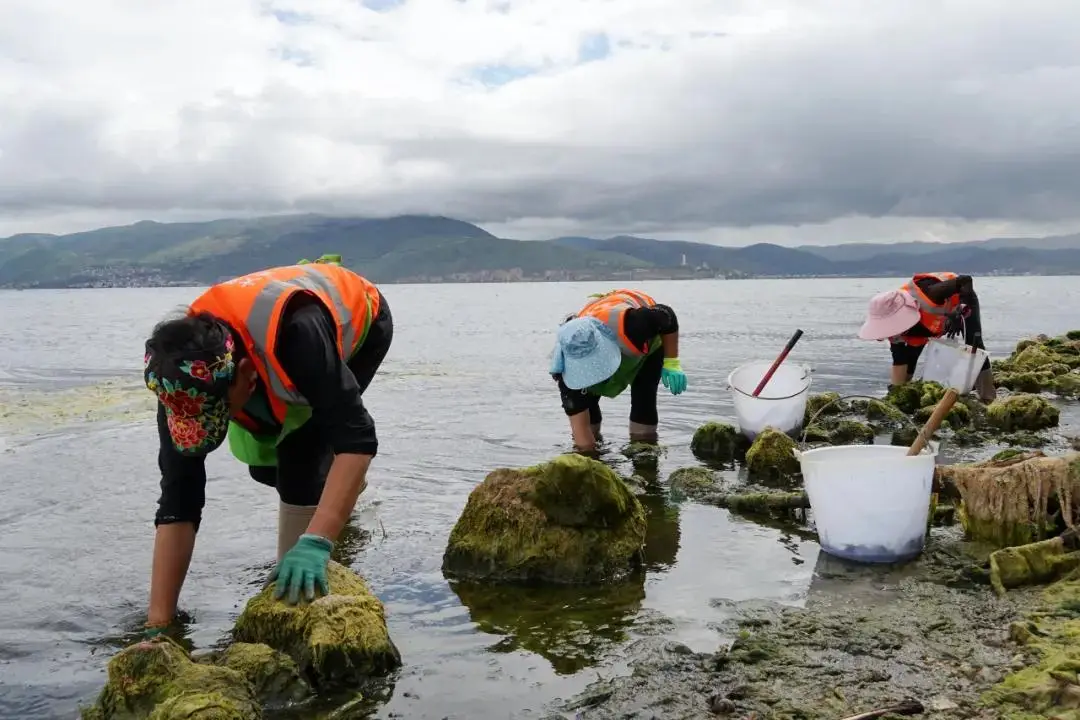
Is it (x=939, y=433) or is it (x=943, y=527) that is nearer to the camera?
(x=943, y=527)

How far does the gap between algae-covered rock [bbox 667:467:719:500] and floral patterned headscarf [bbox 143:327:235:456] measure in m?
4.47

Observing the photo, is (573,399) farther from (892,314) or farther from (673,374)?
(892,314)

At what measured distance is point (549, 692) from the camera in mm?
3740

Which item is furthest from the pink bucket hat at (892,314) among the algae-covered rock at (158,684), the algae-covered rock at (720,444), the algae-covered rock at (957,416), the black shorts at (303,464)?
the algae-covered rock at (158,684)

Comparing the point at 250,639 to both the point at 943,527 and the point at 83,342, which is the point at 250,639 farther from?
the point at 83,342

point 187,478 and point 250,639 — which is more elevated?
point 187,478

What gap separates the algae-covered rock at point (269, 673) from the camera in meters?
3.63

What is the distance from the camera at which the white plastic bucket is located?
10961mm

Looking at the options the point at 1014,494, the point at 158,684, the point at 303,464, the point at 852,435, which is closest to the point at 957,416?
the point at 852,435

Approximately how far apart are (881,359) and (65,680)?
68.0ft

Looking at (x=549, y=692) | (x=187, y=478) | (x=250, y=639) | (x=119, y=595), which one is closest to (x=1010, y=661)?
(x=549, y=692)

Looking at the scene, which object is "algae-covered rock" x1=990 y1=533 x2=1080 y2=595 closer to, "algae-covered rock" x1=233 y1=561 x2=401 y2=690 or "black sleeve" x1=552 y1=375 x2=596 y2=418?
"algae-covered rock" x1=233 y1=561 x2=401 y2=690

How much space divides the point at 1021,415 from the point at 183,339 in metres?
9.53

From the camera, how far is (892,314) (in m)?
11.1
